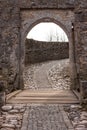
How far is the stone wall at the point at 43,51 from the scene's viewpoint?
22203 millimetres

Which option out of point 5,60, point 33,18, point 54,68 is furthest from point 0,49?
point 54,68

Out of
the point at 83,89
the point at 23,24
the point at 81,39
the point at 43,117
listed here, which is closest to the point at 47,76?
the point at 23,24

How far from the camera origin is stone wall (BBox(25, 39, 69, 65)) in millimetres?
22203

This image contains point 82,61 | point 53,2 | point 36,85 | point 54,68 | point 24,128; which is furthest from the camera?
point 54,68

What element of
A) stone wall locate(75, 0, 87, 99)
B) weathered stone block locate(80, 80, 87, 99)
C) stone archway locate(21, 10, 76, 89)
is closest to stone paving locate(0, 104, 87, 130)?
weathered stone block locate(80, 80, 87, 99)

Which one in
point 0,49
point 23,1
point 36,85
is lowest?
point 36,85

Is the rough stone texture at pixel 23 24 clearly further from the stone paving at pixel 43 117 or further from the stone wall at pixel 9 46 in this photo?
the stone paving at pixel 43 117

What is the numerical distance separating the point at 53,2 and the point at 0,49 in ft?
10.1

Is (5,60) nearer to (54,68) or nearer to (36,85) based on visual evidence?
(36,85)

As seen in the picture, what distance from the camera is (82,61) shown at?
447 inches

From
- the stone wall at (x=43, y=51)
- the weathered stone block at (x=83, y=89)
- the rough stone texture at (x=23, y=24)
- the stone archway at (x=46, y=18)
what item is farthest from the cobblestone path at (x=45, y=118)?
the stone wall at (x=43, y=51)

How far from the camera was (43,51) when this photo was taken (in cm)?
2298

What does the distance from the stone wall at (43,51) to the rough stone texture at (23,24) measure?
9.74 meters

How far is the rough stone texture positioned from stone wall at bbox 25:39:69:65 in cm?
974
